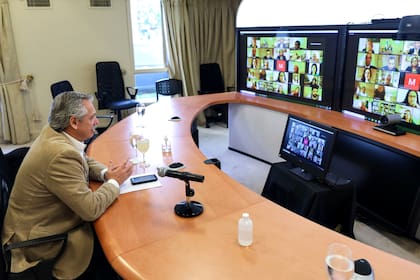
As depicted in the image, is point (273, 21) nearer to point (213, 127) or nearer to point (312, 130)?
point (213, 127)

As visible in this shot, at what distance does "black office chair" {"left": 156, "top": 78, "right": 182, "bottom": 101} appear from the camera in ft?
19.6

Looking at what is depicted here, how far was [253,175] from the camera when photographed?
411 centimetres

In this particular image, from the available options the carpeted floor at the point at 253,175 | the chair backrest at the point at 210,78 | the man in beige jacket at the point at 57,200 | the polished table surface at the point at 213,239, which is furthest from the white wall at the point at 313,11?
the man in beige jacket at the point at 57,200

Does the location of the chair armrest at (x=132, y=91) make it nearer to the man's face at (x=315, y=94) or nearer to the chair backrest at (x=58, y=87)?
the chair backrest at (x=58, y=87)

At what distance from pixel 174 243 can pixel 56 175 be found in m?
0.64

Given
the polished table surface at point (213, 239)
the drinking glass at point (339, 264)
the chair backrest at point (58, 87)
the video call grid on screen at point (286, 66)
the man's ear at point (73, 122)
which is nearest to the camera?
the drinking glass at point (339, 264)

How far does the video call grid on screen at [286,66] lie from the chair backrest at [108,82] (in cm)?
220

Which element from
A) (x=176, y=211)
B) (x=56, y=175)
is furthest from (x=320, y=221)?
(x=56, y=175)

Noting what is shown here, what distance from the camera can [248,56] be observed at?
4.68 metres

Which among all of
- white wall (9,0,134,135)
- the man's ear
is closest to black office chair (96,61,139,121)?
white wall (9,0,134,135)

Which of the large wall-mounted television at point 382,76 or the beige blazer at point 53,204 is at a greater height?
the large wall-mounted television at point 382,76

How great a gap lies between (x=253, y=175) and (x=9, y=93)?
147 inches

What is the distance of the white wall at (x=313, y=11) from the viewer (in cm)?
411

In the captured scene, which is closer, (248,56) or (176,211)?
(176,211)
